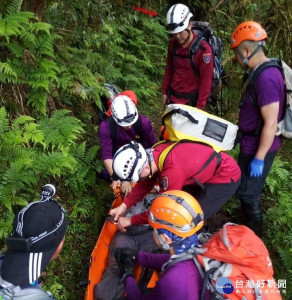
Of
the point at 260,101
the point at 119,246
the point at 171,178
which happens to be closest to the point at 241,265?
the point at 171,178

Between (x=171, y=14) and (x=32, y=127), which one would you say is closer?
(x=32, y=127)

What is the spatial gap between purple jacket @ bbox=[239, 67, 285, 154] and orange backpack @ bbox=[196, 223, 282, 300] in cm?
194

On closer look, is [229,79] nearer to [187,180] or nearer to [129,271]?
[187,180]

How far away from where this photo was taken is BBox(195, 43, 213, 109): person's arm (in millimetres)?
5727

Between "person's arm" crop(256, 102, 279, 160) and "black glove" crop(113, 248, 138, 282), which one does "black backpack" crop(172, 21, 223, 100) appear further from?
"black glove" crop(113, 248, 138, 282)

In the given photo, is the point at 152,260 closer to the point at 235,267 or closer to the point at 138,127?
the point at 235,267

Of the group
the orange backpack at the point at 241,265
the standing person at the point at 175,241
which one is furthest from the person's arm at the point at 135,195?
the orange backpack at the point at 241,265

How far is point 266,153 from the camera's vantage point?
177 inches

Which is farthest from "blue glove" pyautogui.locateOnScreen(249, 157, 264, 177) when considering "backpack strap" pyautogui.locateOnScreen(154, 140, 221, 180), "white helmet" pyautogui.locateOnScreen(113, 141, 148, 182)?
"white helmet" pyautogui.locateOnScreen(113, 141, 148, 182)

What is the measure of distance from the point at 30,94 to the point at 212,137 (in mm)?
3280

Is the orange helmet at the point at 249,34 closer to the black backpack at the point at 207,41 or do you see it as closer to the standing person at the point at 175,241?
the black backpack at the point at 207,41

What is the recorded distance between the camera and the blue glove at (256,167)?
176 inches

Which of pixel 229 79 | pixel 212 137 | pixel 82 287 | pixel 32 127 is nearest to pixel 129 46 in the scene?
pixel 229 79

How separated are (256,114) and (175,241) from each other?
2.25 m
